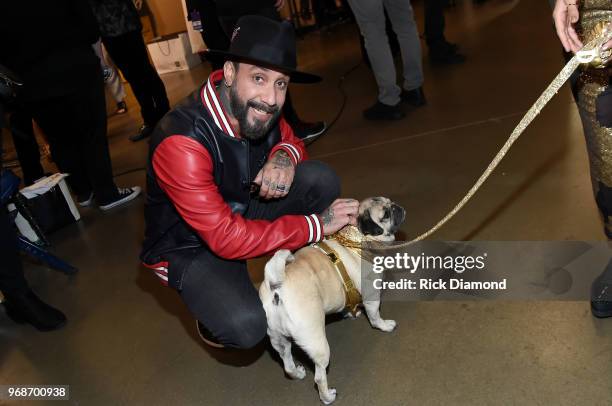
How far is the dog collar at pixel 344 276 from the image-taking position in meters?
1.79

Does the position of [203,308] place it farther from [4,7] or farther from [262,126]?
[4,7]

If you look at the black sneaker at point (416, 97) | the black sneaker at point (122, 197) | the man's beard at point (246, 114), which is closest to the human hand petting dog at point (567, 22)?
the man's beard at point (246, 114)

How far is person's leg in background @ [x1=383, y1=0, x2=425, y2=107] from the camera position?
384cm

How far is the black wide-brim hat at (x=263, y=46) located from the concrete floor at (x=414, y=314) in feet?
3.86

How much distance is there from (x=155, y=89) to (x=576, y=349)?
4.24 meters

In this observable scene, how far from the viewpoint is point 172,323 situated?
94.0 inches

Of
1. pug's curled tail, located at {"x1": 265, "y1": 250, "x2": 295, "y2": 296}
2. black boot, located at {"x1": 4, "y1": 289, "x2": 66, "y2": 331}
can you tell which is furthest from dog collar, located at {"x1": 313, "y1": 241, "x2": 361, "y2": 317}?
black boot, located at {"x1": 4, "y1": 289, "x2": 66, "y2": 331}

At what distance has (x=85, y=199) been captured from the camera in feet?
12.9

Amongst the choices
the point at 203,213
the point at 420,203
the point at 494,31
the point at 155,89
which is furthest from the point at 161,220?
the point at 494,31

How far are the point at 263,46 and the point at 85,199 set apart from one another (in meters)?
2.86

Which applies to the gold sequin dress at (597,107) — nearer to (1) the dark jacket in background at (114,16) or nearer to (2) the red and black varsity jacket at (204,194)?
(2) the red and black varsity jacket at (204,194)

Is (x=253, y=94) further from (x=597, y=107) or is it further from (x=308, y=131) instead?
(x=308, y=131)

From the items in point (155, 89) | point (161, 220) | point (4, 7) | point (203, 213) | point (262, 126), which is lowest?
point (155, 89)

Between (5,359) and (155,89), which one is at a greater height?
(155,89)
